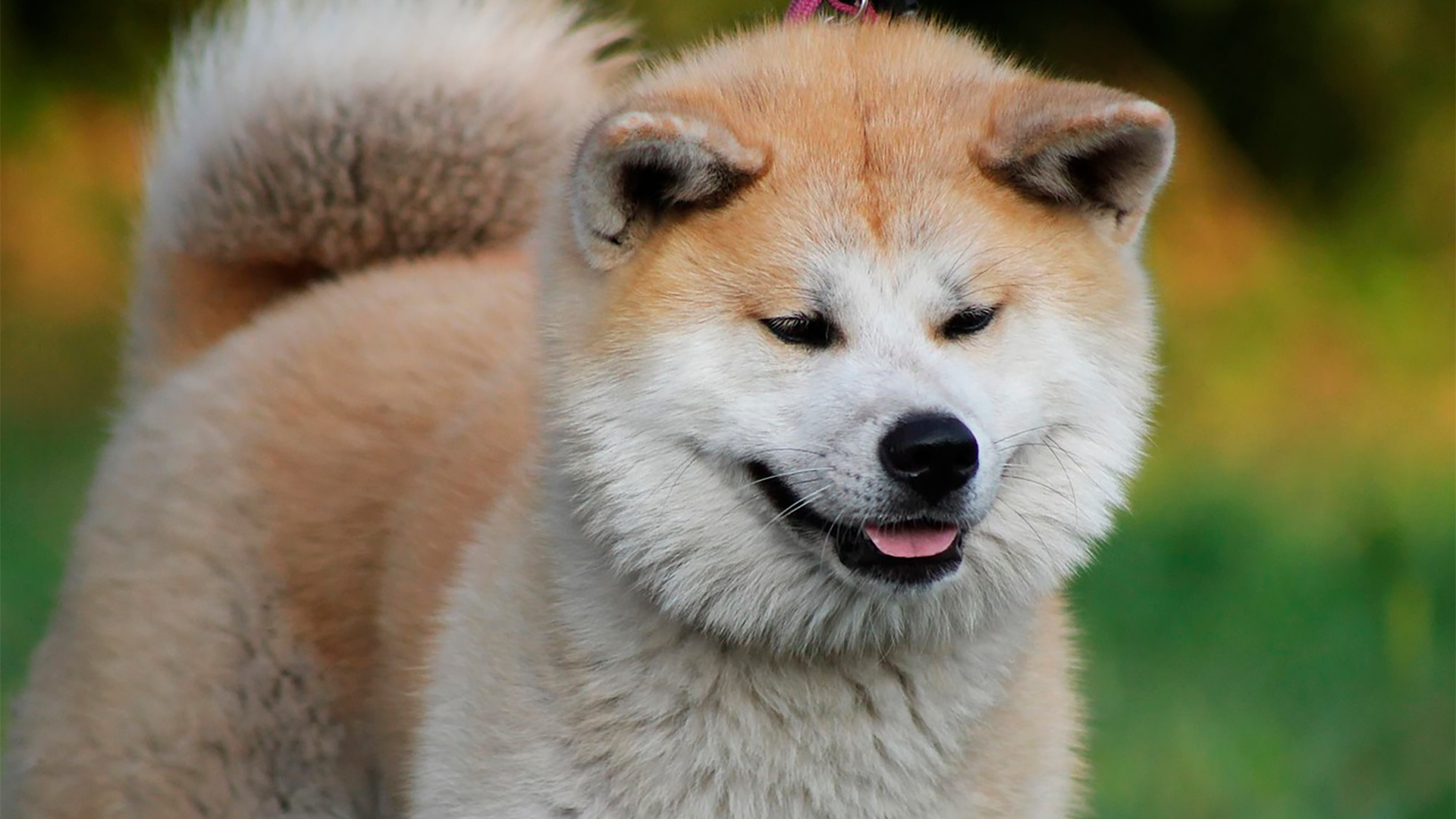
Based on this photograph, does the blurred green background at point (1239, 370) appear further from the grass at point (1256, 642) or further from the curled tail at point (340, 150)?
the curled tail at point (340, 150)

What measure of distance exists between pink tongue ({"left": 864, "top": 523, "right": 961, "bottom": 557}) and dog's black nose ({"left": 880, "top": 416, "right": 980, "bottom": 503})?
12cm

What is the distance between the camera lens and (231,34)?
4.47 meters

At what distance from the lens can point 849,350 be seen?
2674mm

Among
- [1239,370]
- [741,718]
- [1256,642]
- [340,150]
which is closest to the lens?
[741,718]

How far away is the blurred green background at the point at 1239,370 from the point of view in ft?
16.4

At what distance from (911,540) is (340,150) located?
207 cm

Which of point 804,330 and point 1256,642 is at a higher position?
point 804,330

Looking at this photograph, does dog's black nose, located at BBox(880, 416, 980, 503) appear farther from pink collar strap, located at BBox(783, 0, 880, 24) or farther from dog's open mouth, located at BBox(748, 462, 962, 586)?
pink collar strap, located at BBox(783, 0, 880, 24)

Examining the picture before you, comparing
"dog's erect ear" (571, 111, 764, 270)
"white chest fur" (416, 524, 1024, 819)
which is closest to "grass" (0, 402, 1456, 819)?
"white chest fur" (416, 524, 1024, 819)

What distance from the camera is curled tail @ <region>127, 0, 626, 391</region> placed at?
163 inches

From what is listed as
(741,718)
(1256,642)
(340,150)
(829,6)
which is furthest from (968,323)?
(1256,642)

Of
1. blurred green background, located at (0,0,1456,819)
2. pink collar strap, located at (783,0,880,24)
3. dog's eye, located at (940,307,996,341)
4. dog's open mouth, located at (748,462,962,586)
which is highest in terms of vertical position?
pink collar strap, located at (783,0,880,24)

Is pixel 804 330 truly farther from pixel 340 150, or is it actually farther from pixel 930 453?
pixel 340 150

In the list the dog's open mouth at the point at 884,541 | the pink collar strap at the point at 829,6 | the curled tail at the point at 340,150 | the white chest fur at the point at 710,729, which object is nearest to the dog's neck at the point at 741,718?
the white chest fur at the point at 710,729
